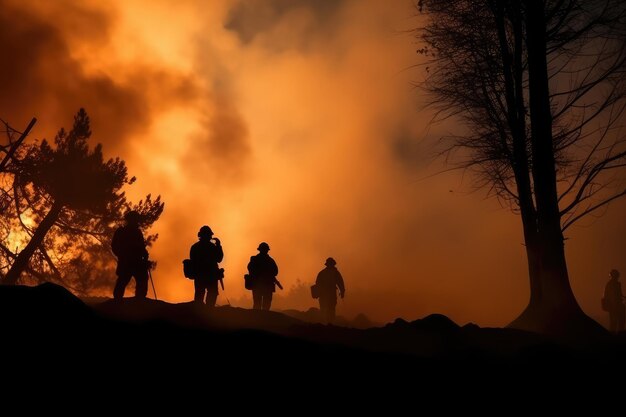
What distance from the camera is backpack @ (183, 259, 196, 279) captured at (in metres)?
12.4

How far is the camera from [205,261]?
12.5 m

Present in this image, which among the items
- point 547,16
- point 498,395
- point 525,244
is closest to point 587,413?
point 498,395

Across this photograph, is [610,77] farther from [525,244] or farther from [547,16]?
[525,244]

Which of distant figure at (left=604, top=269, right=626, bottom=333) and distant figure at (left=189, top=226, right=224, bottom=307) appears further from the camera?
distant figure at (left=604, top=269, right=626, bottom=333)

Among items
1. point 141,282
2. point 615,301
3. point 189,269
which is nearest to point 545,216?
point 189,269

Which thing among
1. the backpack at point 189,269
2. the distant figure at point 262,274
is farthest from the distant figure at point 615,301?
the backpack at point 189,269

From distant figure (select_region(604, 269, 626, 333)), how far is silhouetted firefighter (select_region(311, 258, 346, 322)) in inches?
389

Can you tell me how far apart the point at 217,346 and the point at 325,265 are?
1164cm

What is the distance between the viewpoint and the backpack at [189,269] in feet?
40.8

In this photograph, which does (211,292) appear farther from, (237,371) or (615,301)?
(615,301)

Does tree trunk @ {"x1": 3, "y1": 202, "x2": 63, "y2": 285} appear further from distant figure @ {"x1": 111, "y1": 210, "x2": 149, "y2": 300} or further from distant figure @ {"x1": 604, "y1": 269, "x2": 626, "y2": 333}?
distant figure @ {"x1": 604, "y1": 269, "x2": 626, "y2": 333}

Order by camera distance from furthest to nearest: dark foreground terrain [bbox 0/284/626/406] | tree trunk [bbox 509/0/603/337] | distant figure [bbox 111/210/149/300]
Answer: distant figure [bbox 111/210/149/300]
tree trunk [bbox 509/0/603/337]
dark foreground terrain [bbox 0/284/626/406]

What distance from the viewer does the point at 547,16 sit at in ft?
37.8

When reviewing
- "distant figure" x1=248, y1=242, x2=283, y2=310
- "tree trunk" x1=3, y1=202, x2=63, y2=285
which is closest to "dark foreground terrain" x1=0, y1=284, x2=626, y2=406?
"distant figure" x1=248, y1=242, x2=283, y2=310
